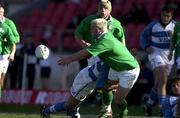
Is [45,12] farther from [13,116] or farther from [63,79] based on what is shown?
[13,116]

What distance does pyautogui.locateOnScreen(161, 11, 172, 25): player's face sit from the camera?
52.4 feet

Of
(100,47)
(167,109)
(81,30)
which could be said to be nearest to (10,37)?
(81,30)

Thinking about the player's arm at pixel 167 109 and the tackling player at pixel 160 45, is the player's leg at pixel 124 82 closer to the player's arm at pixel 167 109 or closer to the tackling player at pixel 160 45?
the player's arm at pixel 167 109

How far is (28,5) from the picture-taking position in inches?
1256

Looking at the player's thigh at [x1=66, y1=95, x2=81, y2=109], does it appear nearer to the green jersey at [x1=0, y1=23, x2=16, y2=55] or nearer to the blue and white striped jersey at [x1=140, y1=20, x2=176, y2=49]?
the green jersey at [x1=0, y1=23, x2=16, y2=55]

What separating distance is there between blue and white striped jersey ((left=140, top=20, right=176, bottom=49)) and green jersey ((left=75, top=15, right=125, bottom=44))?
198 centimetres

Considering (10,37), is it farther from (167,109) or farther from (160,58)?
(167,109)

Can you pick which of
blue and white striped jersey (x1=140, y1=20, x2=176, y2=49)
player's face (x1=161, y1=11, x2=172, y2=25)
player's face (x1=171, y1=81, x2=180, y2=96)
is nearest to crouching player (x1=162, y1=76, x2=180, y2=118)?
player's face (x1=171, y1=81, x2=180, y2=96)

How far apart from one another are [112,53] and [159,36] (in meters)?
3.86

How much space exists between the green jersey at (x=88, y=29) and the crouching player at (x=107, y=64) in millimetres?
1091

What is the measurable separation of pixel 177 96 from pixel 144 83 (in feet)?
34.7

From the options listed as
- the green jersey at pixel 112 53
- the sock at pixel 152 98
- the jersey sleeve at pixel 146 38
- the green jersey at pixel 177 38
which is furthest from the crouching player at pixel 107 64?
the sock at pixel 152 98

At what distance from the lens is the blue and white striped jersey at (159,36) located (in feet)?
53.3

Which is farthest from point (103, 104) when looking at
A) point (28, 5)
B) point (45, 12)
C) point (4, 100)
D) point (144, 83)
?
point (28, 5)
